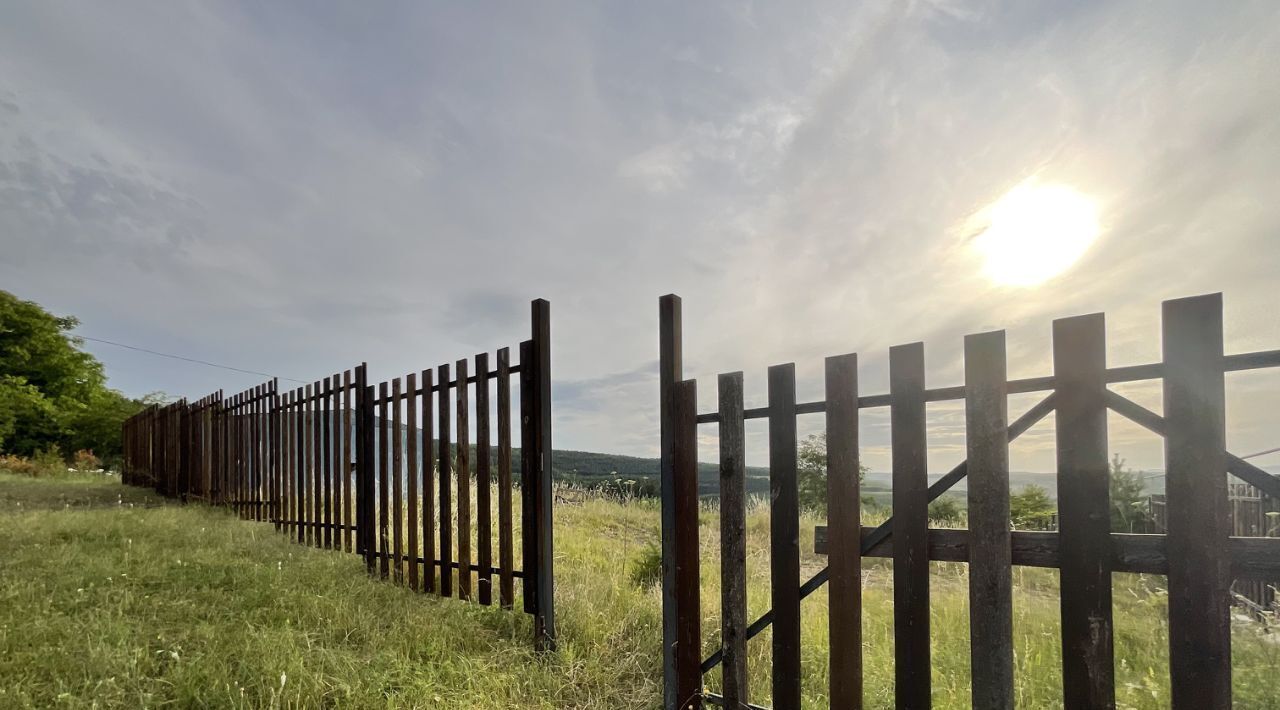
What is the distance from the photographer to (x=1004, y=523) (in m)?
1.95

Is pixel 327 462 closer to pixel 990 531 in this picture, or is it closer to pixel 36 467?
pixel 990 531

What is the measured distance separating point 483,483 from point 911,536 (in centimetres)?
291

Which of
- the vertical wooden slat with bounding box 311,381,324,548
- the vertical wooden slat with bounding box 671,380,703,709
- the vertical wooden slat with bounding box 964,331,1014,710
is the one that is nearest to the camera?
the vertical wooden slat with bounding box 964,331,1014,710

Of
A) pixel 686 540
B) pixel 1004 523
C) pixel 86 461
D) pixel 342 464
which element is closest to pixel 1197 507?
pixel 1004 523

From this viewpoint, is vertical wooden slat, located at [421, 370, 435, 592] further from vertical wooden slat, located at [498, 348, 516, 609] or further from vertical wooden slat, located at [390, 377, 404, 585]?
vertical wooden slat, located at [498, 348, 516, 609]

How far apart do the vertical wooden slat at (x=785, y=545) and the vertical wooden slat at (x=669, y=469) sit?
24.7 inches

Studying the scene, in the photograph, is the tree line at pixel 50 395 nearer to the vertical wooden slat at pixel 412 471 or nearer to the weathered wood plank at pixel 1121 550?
the vertical wooden slat at pixel 412 471

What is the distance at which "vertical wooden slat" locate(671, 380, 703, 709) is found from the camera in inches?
115

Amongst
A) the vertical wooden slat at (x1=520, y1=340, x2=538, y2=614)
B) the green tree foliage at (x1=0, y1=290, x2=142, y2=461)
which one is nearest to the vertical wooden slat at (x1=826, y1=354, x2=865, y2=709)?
the vertical wooden slat at (x1=520, y1=340, x2=538, y2=614)

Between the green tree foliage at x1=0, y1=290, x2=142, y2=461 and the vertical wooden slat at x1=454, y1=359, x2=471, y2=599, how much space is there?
25.5 meters

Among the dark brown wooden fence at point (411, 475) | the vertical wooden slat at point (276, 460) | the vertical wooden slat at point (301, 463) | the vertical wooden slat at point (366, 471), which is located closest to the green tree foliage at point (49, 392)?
the dark brown wooden fence at point (411, 475)

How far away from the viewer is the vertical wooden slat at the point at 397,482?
17.0 ft

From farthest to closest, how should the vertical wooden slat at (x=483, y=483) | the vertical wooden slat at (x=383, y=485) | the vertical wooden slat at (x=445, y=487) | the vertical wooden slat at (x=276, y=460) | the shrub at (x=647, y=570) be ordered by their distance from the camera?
the vertical wooden slat at (x=276, y=460)
the vertical wooden slat at (x=383, y=485)
the shrub at (x=647, y=570)
the vertical wooden slat at (x=445, y=487)
the vertical wooden slat at (x=483, y=483)

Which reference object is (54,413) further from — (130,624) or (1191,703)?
(1191,703)
